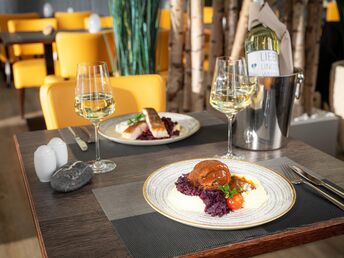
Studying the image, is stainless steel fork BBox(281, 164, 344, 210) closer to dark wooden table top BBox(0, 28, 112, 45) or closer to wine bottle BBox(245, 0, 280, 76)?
wine bottle BBox(245, 0, 280, 76)

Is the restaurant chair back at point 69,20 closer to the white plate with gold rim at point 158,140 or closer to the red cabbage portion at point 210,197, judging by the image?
the white plate with gold rim at point 158,140

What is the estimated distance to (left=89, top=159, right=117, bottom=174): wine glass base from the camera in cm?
96

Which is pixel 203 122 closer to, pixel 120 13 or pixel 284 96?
pixel 284 96

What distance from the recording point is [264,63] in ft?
3.51

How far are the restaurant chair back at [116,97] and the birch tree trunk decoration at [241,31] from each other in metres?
0.84

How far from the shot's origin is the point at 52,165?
2.98 feet

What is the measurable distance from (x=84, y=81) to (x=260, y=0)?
1.78ft

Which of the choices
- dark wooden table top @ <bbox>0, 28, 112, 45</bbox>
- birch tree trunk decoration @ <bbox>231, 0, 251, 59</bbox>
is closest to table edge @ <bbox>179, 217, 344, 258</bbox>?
birch tree trunk decoration @ <bbox>231, 0, 251, 59</bbox>

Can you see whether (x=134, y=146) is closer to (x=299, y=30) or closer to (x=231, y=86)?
(x=231, y=86)

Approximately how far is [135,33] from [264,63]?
1507mm

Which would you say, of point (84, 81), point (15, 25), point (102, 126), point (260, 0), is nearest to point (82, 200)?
point (84, 81)

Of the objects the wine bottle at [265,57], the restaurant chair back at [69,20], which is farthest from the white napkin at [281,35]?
the restaurant chair back at [69,20]

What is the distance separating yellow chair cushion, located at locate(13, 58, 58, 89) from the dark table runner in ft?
9.62

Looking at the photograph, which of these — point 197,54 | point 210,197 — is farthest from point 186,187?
point 197,54
